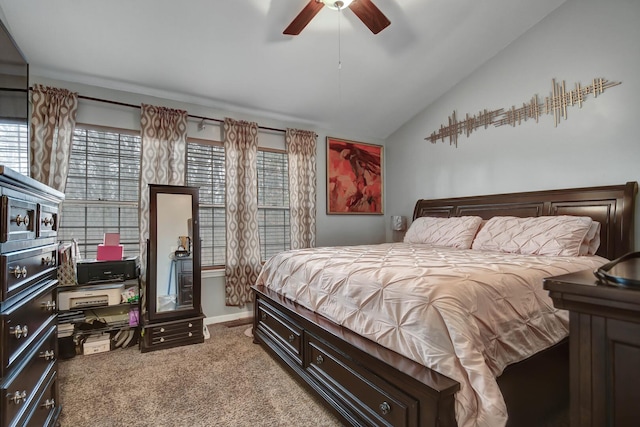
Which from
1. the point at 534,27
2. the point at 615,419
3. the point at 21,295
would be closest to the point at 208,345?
the point at 21,295

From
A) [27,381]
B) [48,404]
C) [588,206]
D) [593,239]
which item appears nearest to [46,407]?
Answer: [48,404]

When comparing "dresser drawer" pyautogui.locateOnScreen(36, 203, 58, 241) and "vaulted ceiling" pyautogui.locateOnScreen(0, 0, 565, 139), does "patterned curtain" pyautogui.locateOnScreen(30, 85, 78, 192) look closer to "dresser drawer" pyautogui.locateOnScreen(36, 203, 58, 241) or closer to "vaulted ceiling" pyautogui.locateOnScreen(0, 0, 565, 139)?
"vaulted ceiling" pyautogui.locateOnScreen(0, 0, 565, 139)

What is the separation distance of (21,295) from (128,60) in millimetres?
2494

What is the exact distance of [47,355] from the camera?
1503 mm

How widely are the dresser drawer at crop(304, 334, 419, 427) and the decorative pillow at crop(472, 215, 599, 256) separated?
76.9 inches

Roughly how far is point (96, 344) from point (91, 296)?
43 centimetres

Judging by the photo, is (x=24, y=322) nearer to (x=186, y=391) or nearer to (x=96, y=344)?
(x=186, y=391)

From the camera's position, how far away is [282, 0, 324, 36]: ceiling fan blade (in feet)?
7.11

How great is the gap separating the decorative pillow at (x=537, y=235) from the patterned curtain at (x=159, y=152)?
3228mm

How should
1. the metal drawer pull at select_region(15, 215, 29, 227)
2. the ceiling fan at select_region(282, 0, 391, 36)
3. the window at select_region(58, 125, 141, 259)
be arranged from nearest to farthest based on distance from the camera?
the metal drawer pull at select_region(15, 215, 29, 227) → the ceiling fan at select_region(282, 0, 391, 36) → the window at select_region(58, 125, 141, 259)

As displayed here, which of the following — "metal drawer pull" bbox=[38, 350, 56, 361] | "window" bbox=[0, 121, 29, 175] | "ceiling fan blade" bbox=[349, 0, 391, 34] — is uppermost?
"ceiling fan blade" bbox=[349, 0, 391, 34]

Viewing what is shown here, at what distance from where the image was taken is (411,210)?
15.2ft

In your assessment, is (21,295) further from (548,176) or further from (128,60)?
(548,176)

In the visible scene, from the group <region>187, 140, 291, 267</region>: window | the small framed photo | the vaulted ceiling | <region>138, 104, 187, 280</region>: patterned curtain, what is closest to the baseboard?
<region>187, 140, 291, 267</region>: window
